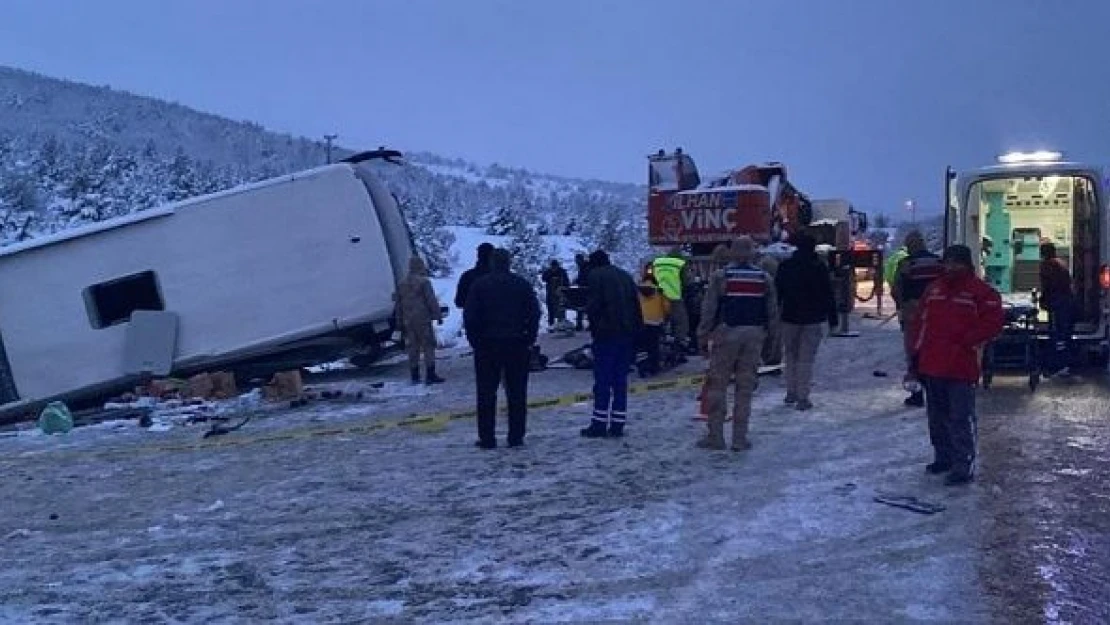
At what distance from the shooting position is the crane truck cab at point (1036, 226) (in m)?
13.3

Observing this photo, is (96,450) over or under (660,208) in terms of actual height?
under

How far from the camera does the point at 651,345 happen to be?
47.2ft

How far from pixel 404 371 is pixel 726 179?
754 centimetres

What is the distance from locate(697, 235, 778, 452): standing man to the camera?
359 inches

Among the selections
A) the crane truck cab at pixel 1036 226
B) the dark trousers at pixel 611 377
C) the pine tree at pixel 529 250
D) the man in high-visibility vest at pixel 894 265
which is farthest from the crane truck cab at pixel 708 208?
the pine tree at pixel 529 250

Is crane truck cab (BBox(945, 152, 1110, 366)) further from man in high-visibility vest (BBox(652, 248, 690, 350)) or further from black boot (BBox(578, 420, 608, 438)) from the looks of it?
black boot (BBox(578, 420, 608, 438))

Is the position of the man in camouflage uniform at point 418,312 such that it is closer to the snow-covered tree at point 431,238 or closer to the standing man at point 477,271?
the standing man at point 477,271

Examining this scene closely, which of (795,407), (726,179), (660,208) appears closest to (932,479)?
(795,407)

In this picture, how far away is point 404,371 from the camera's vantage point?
691 inches

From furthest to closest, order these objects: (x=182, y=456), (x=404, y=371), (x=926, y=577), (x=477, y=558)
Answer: (x=404, y=371), (x=182, y=456), (x=477, y=558), (x=926, y=577)

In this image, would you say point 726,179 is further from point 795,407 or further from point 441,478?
point 441,478

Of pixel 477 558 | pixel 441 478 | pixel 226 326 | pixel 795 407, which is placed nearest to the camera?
pixel 477 558

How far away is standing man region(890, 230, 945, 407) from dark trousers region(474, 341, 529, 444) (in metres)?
3.41

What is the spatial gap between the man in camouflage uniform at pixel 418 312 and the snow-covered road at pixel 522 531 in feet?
12.2
